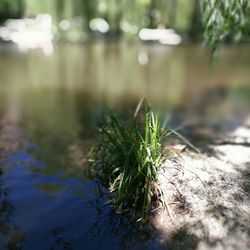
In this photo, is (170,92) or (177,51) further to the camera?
(177,51)

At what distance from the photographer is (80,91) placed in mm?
11492

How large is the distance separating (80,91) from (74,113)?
2743mm

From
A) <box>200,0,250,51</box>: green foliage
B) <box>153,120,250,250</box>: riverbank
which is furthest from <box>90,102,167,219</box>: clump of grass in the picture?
<box>200,0,250,51</box>: green foliage

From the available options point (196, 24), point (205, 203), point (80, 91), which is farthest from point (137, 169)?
point (196, 24)

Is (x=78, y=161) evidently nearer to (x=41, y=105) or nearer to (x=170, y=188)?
(x=170, y=188)

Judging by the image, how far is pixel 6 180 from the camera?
16.5ft

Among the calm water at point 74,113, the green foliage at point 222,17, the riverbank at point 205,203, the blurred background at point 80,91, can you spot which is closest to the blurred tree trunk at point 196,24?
the blurred background at point 80,91

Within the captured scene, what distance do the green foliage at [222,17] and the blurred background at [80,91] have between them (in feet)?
1.01

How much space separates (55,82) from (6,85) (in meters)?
1.62

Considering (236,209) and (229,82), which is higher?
(236,209)

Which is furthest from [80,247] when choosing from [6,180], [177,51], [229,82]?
[177,51]

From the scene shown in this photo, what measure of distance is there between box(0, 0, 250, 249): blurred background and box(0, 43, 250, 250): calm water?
0.02m

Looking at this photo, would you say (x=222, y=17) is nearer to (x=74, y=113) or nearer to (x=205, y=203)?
(x=205, y=203)

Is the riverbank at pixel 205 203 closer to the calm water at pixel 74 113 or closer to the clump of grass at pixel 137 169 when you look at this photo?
the clump of grass at pixel 137 169
